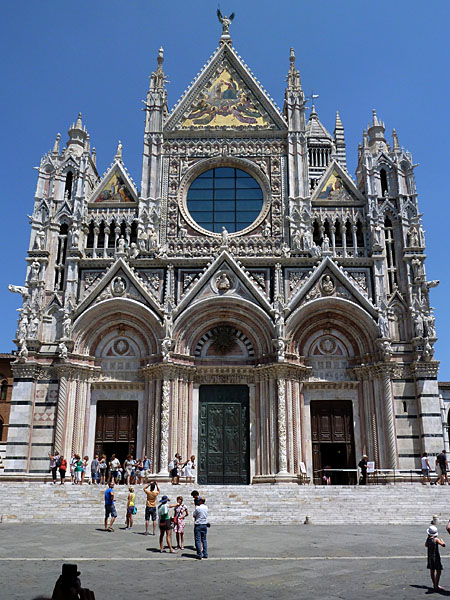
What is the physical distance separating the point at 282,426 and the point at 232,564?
13500 mm

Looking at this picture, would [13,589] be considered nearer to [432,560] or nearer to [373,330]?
[432,560]

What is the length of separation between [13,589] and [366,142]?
25.6 meters

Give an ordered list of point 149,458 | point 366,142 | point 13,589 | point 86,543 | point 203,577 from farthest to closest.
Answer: point 366,142, point 149,458, point 86,543, point 203,577, point 13,589

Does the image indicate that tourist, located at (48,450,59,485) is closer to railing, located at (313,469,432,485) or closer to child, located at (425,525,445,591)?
railing, located at (313,469,432,485)

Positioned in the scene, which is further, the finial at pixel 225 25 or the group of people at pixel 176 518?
the finial at pixel 225 25

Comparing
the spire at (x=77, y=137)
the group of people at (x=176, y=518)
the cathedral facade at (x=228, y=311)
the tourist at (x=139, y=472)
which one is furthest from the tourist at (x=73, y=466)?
the spire at (x=77, y=137)

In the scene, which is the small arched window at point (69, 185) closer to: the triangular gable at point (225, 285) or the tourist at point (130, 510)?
the triangular gable at point (225, 285)

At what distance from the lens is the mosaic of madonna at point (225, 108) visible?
29.9m

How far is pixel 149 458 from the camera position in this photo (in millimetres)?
24031

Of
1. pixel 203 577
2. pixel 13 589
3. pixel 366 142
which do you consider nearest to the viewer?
pixel 13 589

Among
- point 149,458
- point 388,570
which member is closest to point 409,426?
point 149,458

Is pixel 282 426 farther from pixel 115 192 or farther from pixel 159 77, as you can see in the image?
pixel 159 77

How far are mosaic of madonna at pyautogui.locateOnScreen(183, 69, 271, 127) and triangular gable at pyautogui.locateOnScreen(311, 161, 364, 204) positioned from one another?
13.0ft

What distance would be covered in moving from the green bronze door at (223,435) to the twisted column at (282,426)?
162cm
